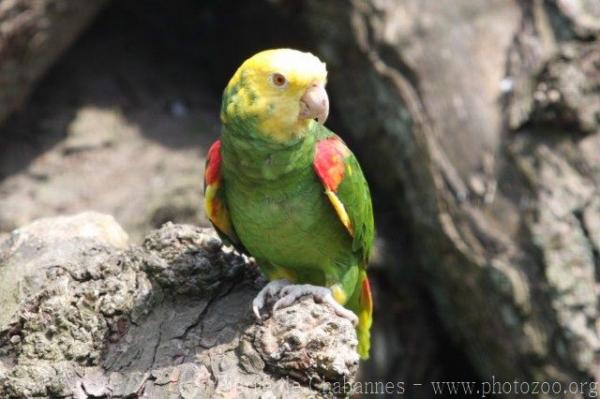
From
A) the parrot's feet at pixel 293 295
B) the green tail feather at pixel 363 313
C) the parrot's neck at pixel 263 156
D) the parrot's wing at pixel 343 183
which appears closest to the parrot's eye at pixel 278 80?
the parrot's neck at pixel 263 156

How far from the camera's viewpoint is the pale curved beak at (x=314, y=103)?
127 inches

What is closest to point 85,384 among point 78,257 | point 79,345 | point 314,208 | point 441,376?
point 79,345

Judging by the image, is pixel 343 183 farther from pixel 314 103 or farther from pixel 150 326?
pixel 150 326

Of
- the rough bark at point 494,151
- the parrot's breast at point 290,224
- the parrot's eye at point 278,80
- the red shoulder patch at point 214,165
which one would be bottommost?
the parrot's breast at point 290,224

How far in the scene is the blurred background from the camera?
526 cm

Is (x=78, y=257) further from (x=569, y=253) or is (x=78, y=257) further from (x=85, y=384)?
(x=569, y=253)

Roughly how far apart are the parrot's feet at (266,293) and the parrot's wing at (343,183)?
36cm

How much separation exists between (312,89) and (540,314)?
2641mm

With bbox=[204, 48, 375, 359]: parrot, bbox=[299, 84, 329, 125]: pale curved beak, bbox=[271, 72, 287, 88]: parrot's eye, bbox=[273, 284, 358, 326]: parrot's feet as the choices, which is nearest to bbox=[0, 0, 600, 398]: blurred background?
bbox=[204, 48, 375, 359]: parrot

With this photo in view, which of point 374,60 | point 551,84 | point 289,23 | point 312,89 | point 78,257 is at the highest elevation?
point 289,23

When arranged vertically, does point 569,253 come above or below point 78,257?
above

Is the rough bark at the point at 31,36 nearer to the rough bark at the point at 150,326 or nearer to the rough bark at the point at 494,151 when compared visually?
the rough bark at the point at 494,151

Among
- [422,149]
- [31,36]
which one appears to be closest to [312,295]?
[422,149]

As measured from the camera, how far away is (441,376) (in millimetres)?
6531
